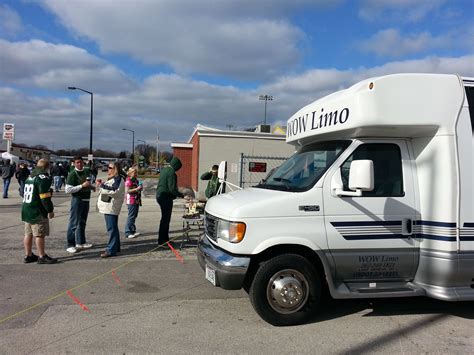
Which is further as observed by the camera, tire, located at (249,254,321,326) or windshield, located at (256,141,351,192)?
windshield, located at (256,141,351,192)

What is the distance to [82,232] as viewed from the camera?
27.8 feet

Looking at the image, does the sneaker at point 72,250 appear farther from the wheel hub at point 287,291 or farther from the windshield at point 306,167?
the wheel hub at point 287,291

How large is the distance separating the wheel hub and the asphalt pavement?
0.25m

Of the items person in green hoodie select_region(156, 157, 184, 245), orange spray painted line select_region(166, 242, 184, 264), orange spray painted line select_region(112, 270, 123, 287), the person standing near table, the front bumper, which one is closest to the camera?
the front bumper

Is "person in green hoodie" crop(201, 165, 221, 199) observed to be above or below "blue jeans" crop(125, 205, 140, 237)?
above

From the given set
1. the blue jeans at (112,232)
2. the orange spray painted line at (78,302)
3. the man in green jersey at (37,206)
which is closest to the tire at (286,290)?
the orange spray painted line at (78,302)

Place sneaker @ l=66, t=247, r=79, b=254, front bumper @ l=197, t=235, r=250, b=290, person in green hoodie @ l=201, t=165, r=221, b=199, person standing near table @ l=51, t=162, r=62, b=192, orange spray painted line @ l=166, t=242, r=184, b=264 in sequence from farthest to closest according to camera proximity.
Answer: person standing near table @ l=51, t=162, r=62, b=192, person in green hoodie @ l=201, t=165, r=221, b=199, sneaker @ l=66, t=247, r=79, b=254, orange spray painted line @ l=166, t=242, r=184, b=264, front bumper @ l=197, t=235, r=250, b=290

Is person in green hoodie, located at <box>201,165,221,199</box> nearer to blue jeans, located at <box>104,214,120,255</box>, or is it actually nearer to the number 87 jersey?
blue jeans, located at <box>104,214,120,255</box>

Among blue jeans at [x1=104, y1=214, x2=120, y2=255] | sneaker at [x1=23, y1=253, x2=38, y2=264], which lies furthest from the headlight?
sneaker at [x1=23, y1=253, x2=38, y2=264]

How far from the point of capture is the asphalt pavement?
4.25m

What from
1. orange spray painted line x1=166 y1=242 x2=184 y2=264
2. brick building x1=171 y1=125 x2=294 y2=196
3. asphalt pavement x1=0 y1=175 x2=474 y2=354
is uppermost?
brick building x1=171 y1=125 x2=294 y2=196

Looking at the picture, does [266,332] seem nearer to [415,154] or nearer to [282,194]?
[282,194]

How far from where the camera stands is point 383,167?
503cm

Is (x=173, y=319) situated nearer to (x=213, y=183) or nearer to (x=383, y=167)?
(x=383, y=167)
